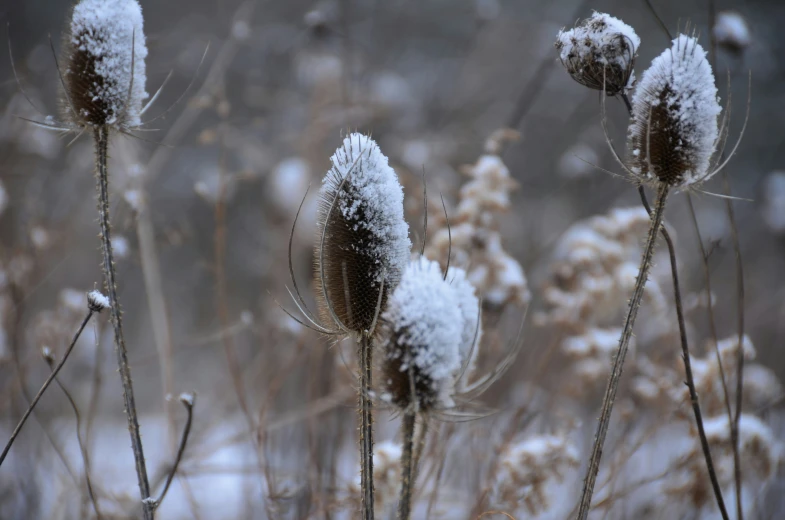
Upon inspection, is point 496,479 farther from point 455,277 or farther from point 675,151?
point 675,151

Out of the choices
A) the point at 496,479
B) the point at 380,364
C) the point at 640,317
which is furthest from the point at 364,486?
the point at 640,317

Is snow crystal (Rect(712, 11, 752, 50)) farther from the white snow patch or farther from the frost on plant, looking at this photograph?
the white snow patch

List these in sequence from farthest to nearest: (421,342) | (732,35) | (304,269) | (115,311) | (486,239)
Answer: (304,269)
(486,239)
(732,35)
(115,311)
(421,342)

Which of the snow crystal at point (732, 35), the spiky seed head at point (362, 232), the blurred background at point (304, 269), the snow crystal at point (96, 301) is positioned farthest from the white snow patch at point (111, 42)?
the snow crystal at point (732, 35)

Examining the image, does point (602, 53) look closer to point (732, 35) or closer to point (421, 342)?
point (421, 342)

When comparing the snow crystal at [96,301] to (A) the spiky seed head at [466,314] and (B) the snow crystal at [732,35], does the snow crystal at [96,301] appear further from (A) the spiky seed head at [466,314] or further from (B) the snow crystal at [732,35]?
(B) the snow crystal at [732,35]

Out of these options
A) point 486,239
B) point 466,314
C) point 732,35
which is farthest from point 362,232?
point 732,35
